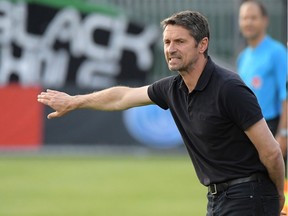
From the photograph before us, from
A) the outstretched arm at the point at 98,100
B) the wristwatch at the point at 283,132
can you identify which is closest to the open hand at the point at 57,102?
the outstretched arm at the point at 98,100

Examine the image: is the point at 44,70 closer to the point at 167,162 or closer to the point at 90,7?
the point at 90,7

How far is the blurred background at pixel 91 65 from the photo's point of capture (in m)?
20.2

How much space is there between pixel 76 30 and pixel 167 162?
4.48 metres

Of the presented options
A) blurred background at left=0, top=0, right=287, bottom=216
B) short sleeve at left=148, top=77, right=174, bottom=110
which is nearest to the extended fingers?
short sleeve at left=148, top=77, right=174, bottom=110

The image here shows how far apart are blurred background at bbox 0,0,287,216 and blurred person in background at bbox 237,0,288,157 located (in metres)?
9.22

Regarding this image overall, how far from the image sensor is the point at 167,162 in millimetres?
18859

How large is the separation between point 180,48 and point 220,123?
1.94 feet

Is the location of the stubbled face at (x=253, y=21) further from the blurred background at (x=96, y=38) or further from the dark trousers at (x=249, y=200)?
the blurred background at (x=96, y=38)

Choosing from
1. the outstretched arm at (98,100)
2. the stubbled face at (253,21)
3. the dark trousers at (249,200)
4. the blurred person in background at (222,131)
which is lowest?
the dark trousers at (249,200)

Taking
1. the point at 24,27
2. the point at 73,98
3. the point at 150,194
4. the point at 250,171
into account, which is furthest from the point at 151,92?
the point at 24,27

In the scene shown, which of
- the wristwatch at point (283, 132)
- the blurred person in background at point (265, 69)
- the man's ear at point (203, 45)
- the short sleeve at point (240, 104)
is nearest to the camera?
the short sleeve at point (240, 104)

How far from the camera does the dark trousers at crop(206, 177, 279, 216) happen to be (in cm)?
642

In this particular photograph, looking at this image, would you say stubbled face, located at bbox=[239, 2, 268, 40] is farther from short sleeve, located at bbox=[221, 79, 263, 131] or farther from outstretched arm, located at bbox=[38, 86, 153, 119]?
short sleeve, located at bbox=[221, 79, 263, 131]

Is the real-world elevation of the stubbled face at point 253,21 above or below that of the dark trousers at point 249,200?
above
